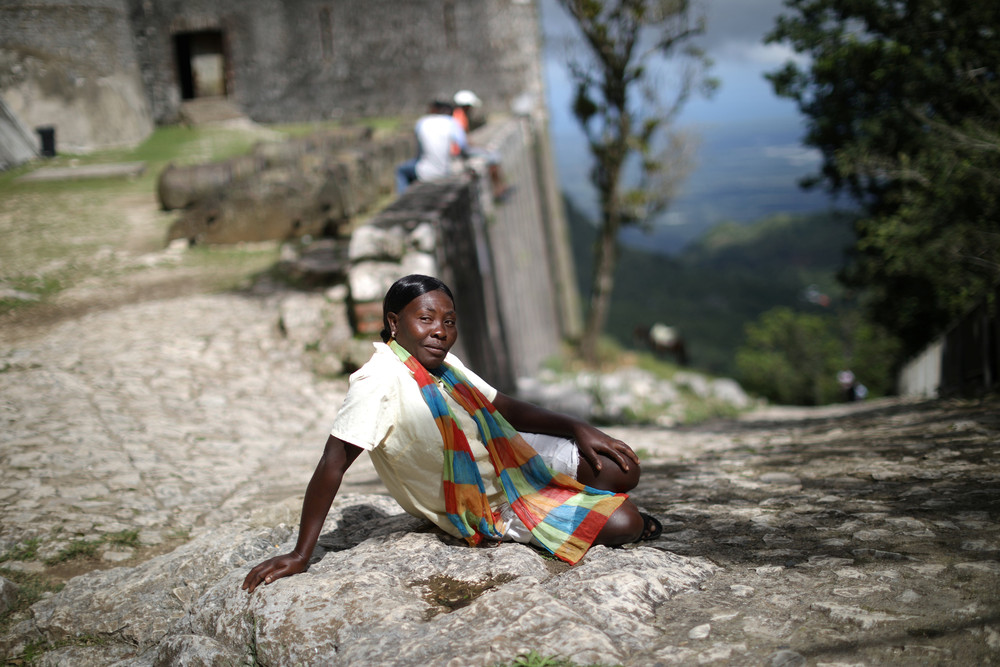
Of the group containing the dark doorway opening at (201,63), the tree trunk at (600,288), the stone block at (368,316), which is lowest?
the tree trunk at (600,288)

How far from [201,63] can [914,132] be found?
52.7ft

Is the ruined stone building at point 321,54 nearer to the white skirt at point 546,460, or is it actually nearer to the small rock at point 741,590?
the white skirt at point 546,460

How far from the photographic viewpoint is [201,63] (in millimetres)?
18750

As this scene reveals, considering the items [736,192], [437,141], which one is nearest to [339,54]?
[437,141]

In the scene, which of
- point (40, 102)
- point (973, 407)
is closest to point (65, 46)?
point (40, 102)

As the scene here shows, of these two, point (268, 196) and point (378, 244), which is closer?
point (378, 244)

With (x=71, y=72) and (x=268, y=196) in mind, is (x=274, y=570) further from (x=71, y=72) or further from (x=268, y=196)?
(x=71, y=72)

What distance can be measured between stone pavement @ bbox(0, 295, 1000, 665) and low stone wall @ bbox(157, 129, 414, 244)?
192 cm

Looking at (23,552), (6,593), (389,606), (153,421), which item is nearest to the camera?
(389,606)

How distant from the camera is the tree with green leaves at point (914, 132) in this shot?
730 centimetres

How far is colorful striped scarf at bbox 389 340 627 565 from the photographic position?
2.50 m

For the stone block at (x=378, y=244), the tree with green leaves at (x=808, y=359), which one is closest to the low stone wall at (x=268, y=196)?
the stone block at (x=378, y=244)

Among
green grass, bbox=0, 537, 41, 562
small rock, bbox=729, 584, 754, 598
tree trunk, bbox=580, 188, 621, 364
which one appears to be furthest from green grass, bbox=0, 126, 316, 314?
tree trunk, bbox=580, 188, 621, 364

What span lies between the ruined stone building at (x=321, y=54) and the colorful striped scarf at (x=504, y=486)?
15.4 metres
